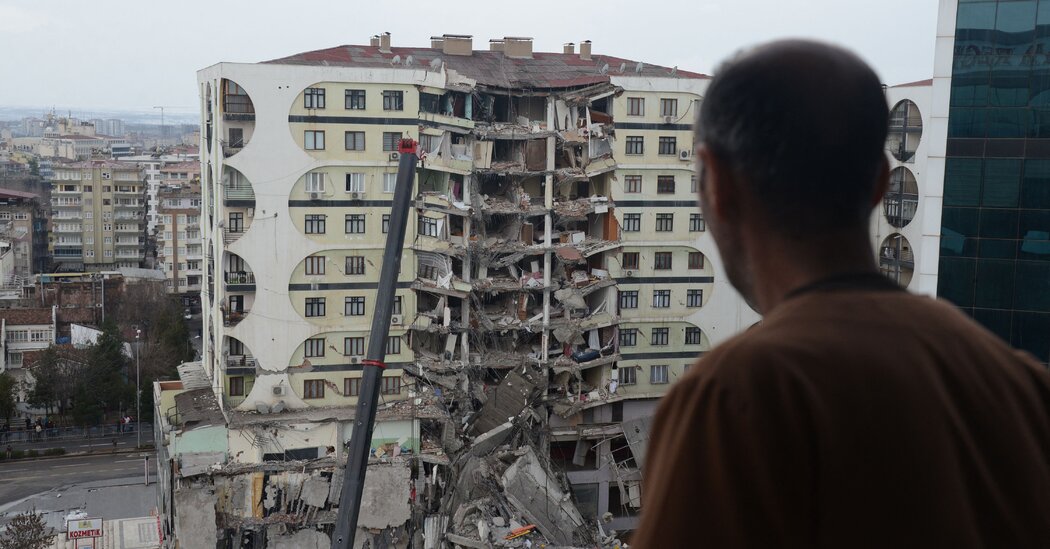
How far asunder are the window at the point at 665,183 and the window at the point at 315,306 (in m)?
7.93

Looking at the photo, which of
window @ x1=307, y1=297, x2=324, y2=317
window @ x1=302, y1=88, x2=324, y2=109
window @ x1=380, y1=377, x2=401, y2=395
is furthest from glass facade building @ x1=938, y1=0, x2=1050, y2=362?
window @ x1=307, y1=297, x2=324, y2=317

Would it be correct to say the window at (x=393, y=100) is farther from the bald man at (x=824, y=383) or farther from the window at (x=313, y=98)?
the bald man at (x=824, y=383)

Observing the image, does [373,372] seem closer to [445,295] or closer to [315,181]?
[315,181]

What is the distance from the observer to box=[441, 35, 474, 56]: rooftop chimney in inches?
990

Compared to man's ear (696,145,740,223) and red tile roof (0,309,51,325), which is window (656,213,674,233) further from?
red tile roof (0,309,51,325)

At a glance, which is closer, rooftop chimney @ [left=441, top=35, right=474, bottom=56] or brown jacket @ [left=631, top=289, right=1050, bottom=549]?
brown jacket @ [left=631, top=289, right=1050, bottom=549]

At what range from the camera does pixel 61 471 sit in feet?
100

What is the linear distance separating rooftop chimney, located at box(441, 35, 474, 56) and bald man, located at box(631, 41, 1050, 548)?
2438 cm

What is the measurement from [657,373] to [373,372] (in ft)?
50.9

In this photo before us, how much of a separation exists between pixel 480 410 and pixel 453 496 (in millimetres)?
3094

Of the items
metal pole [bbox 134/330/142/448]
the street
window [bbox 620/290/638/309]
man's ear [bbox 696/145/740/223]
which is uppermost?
man's ear [bbox 696/145/740/223]

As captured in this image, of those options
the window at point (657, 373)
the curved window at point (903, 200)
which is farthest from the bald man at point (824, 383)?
the curved window at point (903, 200)

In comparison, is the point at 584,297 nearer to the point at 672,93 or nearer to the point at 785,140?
the point at 672,93

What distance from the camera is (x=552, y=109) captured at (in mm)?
24078
